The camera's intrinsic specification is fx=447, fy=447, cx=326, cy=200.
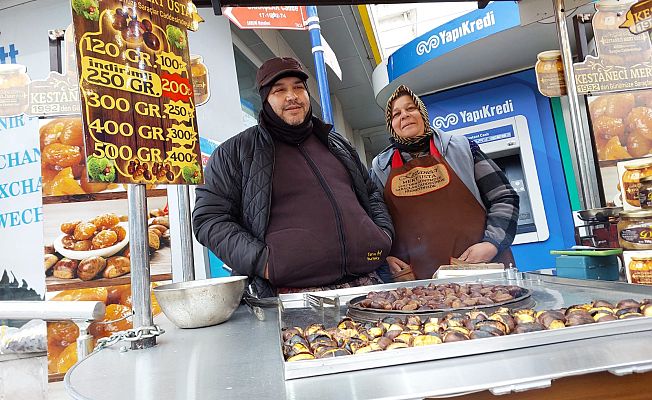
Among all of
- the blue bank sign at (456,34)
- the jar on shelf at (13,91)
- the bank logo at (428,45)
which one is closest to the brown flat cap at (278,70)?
the jar on shelf at (13,91)

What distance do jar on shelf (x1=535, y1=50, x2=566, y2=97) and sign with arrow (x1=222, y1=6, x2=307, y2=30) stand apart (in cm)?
143

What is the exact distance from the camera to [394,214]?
2.39 meters

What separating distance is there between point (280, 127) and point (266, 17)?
1050 millimetres

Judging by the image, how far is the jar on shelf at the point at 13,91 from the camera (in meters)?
2.77

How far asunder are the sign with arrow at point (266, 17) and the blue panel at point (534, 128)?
2501mm

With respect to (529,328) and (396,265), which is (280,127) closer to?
(396,265)

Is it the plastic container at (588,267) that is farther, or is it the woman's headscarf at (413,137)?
the woman's headscarf at (413,137)

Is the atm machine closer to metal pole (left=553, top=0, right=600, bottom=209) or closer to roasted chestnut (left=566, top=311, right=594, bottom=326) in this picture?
metal pole (left=553, top=0, right=600, bottom=209)

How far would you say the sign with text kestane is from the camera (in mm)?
966

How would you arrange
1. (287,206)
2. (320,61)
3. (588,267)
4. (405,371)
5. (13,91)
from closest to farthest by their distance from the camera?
(405,371) → (588,267) → (287,206) → (13,91) → (320,61)

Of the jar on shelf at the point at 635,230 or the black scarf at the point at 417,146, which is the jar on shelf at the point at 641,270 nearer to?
the jar on shelf at the point at 635,230

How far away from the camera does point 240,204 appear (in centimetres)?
179

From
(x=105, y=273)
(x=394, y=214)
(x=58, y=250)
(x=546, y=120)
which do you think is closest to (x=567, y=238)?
(x=546, y=120)

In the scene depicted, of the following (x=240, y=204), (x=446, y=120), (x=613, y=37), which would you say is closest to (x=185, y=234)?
(x=240, y=204)
